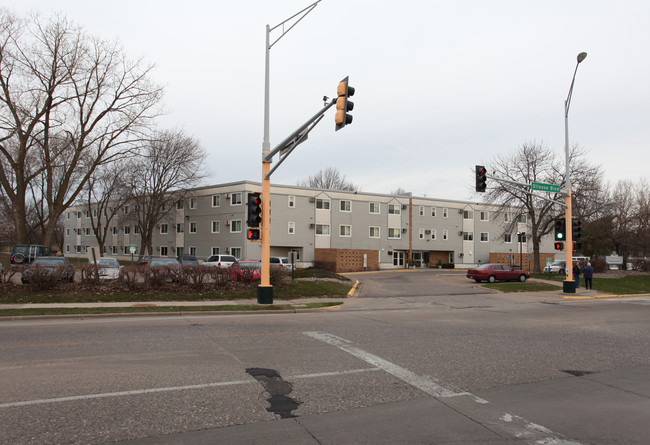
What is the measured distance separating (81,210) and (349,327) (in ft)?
→ 256

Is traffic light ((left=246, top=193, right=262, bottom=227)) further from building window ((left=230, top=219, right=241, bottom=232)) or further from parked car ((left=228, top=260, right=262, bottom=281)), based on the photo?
building window ((left=230, top=219, right=241, bottom=232))

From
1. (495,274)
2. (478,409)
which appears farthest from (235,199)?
(478,409)

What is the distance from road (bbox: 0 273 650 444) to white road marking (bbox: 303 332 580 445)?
26mm

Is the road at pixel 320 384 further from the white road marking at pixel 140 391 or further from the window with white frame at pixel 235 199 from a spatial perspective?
the window with white frame at pixel 235 199

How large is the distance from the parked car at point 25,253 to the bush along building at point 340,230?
20508 mm

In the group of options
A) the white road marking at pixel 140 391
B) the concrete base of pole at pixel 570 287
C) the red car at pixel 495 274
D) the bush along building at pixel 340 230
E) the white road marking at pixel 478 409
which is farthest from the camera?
the bush along building at pixel 340 230

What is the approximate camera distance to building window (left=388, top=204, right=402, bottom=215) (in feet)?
189

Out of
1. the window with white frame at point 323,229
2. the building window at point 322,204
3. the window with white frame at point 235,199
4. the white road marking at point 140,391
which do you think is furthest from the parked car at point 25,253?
the building window at point 322,204

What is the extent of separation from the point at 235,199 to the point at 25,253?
2330cm

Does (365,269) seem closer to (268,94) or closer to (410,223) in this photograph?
(410,223)

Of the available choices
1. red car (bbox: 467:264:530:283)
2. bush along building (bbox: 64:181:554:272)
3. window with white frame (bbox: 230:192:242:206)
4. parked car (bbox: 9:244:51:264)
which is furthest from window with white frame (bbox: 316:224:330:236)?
parked car (bbox: 9:244:51:264)

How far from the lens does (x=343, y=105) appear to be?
480 inches

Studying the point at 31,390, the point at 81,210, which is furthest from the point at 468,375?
the point at 81,210

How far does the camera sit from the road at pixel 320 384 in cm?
468
